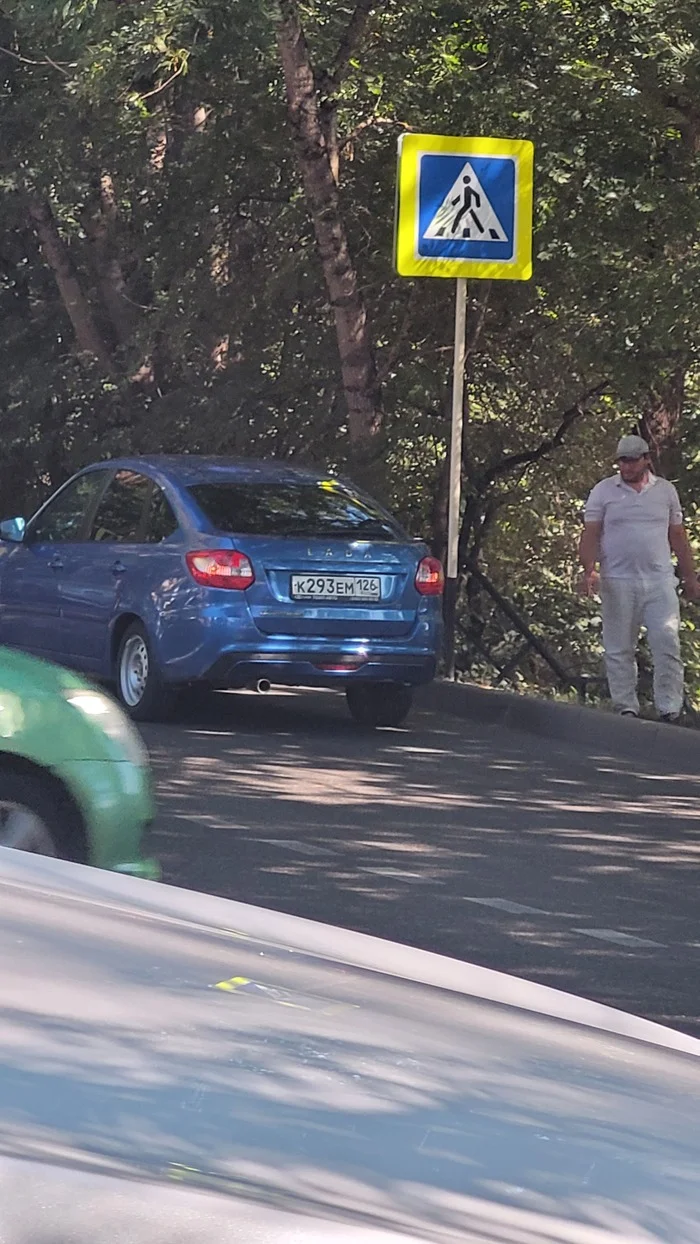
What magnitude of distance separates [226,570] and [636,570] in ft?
9.03

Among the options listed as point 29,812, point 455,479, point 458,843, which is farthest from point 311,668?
point 29,812

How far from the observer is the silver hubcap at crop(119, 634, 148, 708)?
37.7 feet

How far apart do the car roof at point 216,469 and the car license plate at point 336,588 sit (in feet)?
3.01

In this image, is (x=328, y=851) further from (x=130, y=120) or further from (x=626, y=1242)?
(x=130, y=120)

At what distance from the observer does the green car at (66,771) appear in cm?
535

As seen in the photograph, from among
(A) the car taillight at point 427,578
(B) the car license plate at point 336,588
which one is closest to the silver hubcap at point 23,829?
(B) the car license plate at point 336,588

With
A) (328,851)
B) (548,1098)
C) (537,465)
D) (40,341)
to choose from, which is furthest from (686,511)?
(548,1098)

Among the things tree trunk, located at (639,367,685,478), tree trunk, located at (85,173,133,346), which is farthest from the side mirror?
tree trunk, located at (85,173,133,346)

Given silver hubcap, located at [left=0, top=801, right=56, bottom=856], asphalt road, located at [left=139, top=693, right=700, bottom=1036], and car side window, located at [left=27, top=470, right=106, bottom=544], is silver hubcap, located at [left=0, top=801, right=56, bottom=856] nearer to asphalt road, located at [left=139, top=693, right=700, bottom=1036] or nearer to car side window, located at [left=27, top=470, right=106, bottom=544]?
asphalt road, located at [left=139, top=693, right=700, bottom=1036]

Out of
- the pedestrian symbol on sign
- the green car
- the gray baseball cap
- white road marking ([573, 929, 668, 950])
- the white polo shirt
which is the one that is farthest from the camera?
the pedestrian symbol on sign

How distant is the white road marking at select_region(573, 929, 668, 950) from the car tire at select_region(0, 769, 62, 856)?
6.07 ft

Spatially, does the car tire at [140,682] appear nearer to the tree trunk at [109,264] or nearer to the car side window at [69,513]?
the car side window at [69,513]

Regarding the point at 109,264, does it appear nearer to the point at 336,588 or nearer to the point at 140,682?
the point at 140,682

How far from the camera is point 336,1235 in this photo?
5.55 ft
